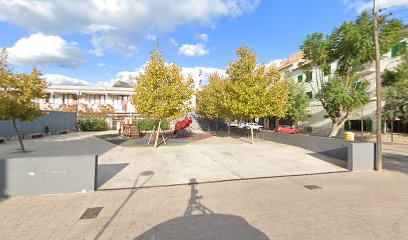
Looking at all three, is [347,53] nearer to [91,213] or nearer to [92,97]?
[91,213]

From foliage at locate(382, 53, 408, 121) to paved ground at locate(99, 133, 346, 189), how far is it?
439 inches

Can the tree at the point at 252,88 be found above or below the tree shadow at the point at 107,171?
above

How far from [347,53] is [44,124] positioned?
32330 millimetres

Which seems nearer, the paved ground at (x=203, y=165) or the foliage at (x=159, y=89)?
the paved ground at (x=203, y=165)

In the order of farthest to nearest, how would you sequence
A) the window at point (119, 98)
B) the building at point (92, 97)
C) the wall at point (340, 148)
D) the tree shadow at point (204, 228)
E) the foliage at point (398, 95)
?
1. the window at point (119, 98)
2. the building at point (92, 97)
3. the foliage at point (398, 95)
4. the wall at point (340, 148)
5. the tree shadow at point (204, 228)

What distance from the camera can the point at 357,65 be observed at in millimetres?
18328

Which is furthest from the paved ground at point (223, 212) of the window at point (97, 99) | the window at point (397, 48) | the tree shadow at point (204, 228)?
the window at point (97, 99)

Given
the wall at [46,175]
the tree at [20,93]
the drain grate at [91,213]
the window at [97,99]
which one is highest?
the window at [97,99]

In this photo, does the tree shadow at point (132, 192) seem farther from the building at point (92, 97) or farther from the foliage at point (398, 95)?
the building at point (92, 97)

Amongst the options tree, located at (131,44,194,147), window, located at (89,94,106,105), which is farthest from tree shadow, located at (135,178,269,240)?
window, located at (89,94,106,105)

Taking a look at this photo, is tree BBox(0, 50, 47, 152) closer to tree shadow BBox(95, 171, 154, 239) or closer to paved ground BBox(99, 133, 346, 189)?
paved ground BBox(99, 133, 346, 189)

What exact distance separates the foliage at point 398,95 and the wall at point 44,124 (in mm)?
34705

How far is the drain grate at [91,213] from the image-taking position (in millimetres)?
5598

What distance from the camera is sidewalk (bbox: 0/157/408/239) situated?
4.72m
